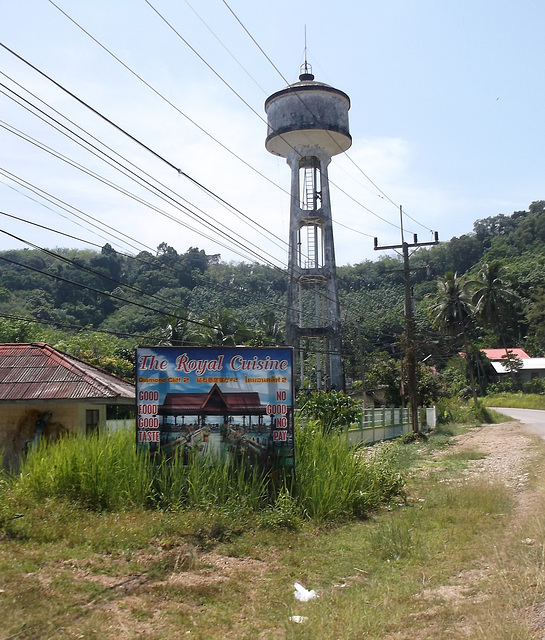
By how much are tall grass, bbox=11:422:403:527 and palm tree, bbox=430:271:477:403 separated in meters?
41.9

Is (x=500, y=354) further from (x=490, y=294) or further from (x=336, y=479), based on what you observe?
(x=336, y=479)

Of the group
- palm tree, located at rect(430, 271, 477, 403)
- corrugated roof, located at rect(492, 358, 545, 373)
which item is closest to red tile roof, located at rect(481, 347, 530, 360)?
corrugated roof, located at rect(492, 358, 545, 373)

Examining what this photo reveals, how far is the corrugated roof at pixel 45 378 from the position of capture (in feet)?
50.0

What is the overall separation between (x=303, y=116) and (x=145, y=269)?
36852 millimetres

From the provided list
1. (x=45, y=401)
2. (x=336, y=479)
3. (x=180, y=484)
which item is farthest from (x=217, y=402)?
(x=45, y=401)

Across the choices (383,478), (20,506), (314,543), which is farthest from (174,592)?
(383,478)

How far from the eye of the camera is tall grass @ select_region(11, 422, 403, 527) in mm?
11289

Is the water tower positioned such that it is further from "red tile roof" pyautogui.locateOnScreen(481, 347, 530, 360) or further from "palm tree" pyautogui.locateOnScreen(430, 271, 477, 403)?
"red tile roof" pyautogui.locateOnScreen(481, 347, 530, 360)

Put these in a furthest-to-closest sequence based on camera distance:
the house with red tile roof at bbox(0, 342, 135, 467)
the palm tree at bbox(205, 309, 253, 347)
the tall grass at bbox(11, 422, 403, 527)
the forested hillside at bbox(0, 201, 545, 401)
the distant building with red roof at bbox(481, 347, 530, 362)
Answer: the distant building with red roof at bbox(481, 347, 530, 362)
the forested hillside at bbox(0, 201, 545, 401)
the palm tree at bbox(205, 309, 253, 347)
the house with red tile roof at bbox(0, 342, 135, 467)
the tall grass at bbox(11, 422, 403, 527)

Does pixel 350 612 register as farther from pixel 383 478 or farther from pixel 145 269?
pixel 145 269

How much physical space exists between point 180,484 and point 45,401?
5.15 meters

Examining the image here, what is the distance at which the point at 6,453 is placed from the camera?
612 inches

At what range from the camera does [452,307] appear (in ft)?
177

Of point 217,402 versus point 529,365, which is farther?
point 529,365
